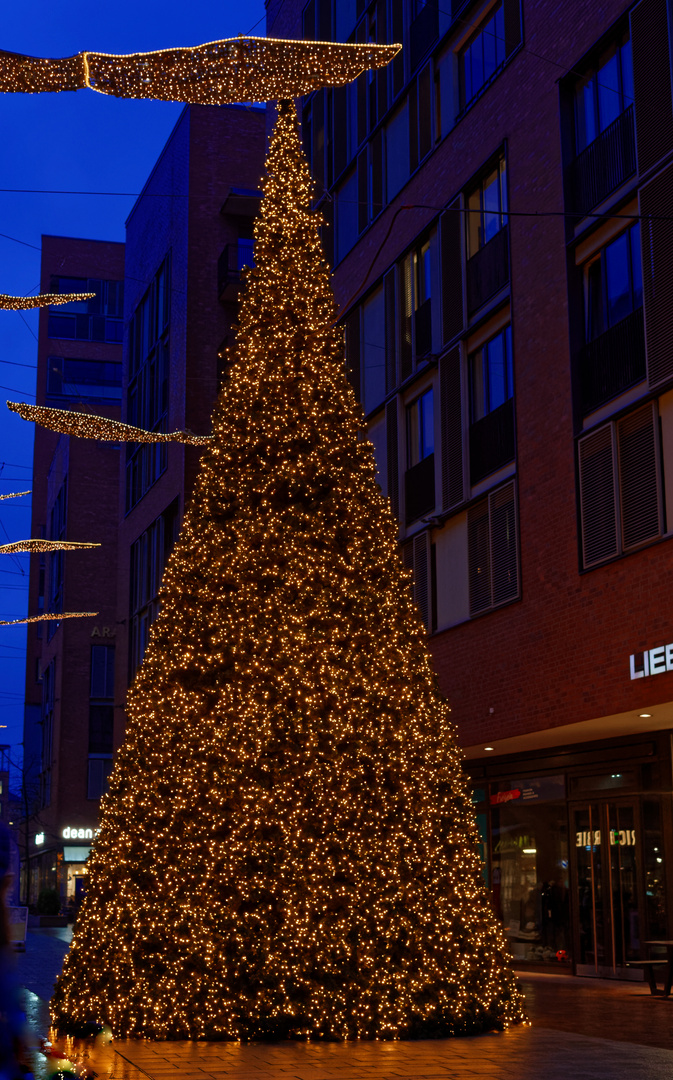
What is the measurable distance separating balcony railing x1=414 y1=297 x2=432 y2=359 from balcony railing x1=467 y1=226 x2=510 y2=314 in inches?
70.4

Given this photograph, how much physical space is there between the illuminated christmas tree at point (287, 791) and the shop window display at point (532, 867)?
998 cm

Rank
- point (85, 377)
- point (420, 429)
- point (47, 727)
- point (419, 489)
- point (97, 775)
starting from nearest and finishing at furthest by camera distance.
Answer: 1. point (419, 489)
2. point (420, 429)
3. point (97, 775)
4. point (47, 727)
5. point (85, 377)

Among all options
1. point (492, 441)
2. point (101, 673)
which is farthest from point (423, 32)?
point (101, 673)

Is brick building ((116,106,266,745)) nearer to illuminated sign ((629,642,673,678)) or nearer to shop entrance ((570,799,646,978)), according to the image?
shop entrance ((570,799,646,978))

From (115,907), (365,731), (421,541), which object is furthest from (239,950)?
(421,541)

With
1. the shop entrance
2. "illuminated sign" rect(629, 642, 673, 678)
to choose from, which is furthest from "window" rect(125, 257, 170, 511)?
"illuminated sign" rect(629, 642, 673, 678)

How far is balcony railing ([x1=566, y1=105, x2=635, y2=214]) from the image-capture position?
18188 mm

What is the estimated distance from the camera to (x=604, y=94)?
19016 millimetres

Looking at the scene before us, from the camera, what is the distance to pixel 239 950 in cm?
1132

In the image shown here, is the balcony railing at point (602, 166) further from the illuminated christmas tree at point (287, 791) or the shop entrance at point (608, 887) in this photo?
the shop entrance at point (608, 887)

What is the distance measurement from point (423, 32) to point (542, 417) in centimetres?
939

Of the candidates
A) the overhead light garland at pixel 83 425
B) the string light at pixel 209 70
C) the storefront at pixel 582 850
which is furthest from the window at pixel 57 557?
the string light at pixel 209 70

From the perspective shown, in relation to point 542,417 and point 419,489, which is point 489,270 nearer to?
point 542,417

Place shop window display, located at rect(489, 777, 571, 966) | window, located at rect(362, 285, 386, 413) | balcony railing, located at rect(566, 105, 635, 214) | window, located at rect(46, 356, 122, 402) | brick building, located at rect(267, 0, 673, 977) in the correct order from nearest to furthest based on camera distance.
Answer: brick building, located at rect(267, 0, 673, 977) → balcony railing, located at rect(566, 105, 635, 214) → shop window display, located at rect(489, 777, 571, 966) → window, located at rect(362, 285, 386, 413) → window, located at rect(46, 356, 122, 402)
